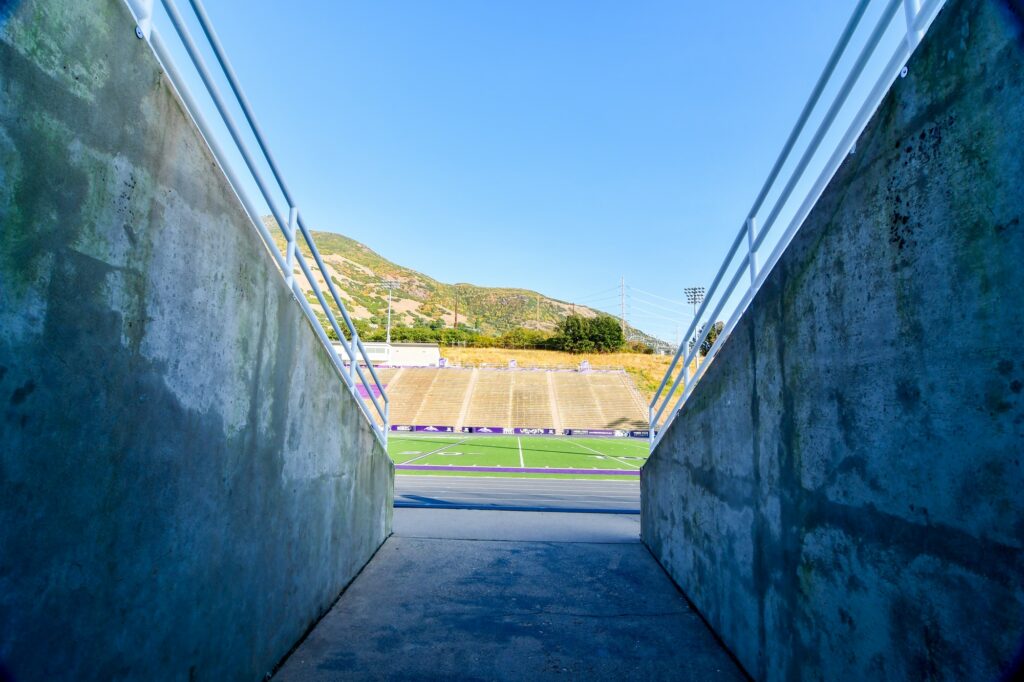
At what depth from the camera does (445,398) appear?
45469 mm

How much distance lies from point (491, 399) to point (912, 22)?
44.1m

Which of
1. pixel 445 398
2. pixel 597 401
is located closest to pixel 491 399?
pixel 445 398

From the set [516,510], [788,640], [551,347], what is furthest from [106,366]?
[551,347]

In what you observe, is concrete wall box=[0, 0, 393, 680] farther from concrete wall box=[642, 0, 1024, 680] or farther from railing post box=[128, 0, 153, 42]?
concrete wall box=[642, 0, 1024, 680]

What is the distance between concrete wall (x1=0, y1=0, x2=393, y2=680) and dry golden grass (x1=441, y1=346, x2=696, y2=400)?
55232mm

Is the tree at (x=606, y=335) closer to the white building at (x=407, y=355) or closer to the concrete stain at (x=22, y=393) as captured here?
the white building at (x=407, y=355)

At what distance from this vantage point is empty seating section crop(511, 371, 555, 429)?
40875mm

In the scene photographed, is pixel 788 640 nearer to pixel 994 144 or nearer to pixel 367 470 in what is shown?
pixel 994 144

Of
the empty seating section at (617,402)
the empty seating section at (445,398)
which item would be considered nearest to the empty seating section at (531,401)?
the empty seating section at (617,402)

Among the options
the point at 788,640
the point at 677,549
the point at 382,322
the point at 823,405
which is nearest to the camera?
the point at 823,405

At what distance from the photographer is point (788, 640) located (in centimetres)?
281

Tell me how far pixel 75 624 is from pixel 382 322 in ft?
385

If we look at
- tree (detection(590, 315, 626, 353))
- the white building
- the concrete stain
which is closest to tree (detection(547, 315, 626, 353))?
tree (detection(590, 315, 626, 353))

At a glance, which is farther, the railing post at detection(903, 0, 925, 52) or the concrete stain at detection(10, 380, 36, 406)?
the railing post at detection(903, 0, 925, 52)
